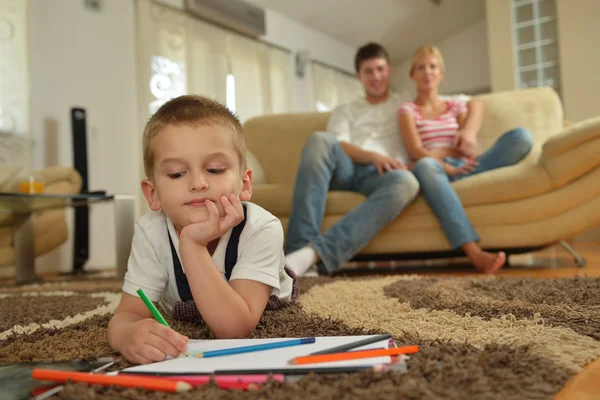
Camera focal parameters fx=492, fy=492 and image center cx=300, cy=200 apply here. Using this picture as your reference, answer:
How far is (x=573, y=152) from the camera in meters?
1.67

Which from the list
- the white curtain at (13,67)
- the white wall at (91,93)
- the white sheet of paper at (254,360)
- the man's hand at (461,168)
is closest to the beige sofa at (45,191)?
the white curtain at (13,67)

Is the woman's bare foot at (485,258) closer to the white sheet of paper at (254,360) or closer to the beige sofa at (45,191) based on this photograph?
the white sheet of paper at (254,360)

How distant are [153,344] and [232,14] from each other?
3911 millimetres

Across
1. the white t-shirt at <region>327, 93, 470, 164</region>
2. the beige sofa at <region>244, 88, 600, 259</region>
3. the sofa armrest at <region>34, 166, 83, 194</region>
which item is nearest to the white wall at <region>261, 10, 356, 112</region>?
the sofa armrest at <region>34, 166, 83, 194</region>

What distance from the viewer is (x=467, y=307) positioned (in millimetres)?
857

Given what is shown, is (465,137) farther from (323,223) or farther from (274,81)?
(274,81)

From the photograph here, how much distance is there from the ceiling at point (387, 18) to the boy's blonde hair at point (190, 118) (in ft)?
13.2

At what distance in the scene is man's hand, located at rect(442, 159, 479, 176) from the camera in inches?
76.4

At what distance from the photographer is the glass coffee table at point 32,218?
6.82 ft

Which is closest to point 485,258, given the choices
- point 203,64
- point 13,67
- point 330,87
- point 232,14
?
point 13,67

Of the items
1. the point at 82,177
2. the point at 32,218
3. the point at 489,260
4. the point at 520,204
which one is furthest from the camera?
the point at 82,177

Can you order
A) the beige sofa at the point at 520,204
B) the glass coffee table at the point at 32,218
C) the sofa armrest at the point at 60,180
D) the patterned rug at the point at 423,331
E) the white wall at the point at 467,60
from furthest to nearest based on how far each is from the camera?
1. the white wall at the point at 467,60
2. the sofa armrest at the point at 60,180
3. the glass coffee table at the point at 32,218
4. the beige sofa at the point at 520,204
5. the patterned rug at the point at 423,331

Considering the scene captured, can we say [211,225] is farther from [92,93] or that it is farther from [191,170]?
[92,93]

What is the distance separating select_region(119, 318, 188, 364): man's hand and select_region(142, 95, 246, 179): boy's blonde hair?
0.84 feet
